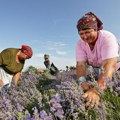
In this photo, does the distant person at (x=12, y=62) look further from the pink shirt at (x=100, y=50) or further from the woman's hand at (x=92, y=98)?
the woman's hand at (x=92, y=98)

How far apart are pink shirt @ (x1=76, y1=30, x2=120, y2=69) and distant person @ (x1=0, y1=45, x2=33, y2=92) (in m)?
2.09

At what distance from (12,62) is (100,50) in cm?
267

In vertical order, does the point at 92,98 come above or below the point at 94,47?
below

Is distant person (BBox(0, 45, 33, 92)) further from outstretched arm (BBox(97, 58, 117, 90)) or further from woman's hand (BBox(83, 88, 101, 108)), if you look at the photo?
woman's hand (BBox(83, 88, 101, 108))

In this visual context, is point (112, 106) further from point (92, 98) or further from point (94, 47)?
point (94, 47)

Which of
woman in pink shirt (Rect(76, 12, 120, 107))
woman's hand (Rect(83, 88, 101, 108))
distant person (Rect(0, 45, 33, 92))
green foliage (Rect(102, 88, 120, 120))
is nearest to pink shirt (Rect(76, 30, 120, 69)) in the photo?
woman in pink shirt (Rect(76, 12, 120, 107))

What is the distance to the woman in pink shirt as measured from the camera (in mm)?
3338

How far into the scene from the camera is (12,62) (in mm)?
5879

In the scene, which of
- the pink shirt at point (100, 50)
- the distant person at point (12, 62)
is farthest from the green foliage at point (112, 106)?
the distant person at point (12, 62)

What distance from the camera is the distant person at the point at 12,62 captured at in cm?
571

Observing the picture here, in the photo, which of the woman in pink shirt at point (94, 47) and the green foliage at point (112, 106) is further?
the woman in pink shirt at point (94, 47)

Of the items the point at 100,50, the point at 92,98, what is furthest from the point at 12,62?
the point at 92,98

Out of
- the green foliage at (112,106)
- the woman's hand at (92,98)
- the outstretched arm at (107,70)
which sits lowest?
the green foliage at (112,106)

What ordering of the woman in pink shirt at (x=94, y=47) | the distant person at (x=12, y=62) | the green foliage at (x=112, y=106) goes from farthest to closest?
1. the distant person at (x=12, y=62)
2. the woman in pink shirt at (x=94, y=47)
3. the green foliage at (x=112, y=106)
